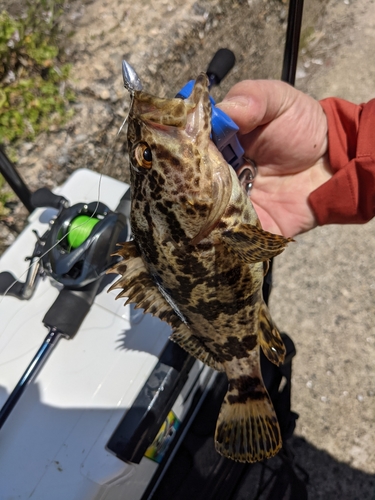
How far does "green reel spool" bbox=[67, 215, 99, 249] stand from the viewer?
2.57 m

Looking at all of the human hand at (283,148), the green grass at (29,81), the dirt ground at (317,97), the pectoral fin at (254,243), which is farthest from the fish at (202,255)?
the green grass at (29,81)

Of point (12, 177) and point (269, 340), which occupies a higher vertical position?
point (12, 177)

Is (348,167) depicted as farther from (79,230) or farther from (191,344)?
(79,230)

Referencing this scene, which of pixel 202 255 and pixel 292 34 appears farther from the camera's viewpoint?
pixel 292 34

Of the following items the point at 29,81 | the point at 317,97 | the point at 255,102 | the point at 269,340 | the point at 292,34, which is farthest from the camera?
the point at 317,97

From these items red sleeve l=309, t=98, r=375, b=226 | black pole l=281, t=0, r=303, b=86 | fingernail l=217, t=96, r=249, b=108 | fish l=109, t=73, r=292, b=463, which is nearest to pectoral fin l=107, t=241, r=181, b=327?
fish l=109, t=73, r=292, b=463

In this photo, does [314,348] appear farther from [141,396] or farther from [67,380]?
[67,380]

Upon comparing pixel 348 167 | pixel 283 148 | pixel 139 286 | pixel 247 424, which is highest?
pixel 283 148

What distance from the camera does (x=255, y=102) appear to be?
257cm

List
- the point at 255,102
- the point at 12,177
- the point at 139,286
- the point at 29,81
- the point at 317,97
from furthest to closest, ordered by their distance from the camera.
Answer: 1. the point at 317,97
2. the point at 29,81
3. the point at 12,177
4. the point at 255,102
5. the point at 139,286

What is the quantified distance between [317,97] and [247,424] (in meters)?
4.16

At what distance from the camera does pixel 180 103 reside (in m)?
1.82

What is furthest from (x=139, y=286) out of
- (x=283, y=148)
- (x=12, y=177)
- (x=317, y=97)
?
(x=317, y=97)

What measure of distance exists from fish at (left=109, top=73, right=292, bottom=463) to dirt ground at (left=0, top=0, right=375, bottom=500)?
1394mm
